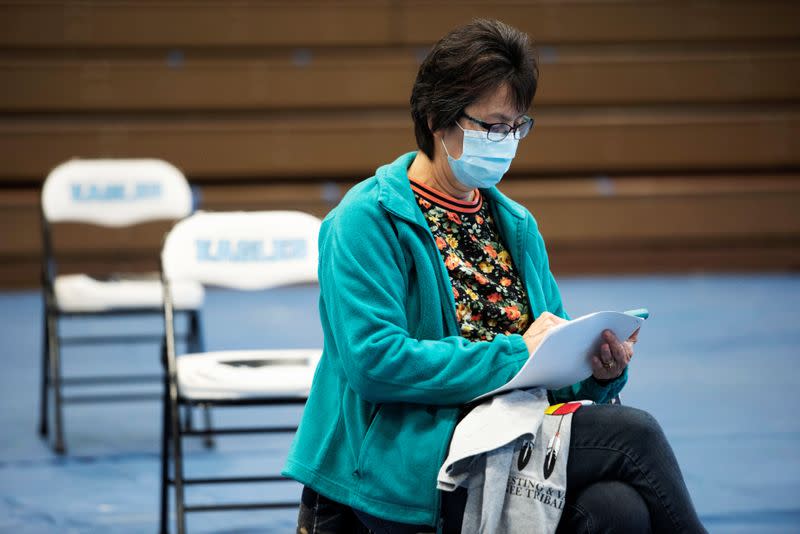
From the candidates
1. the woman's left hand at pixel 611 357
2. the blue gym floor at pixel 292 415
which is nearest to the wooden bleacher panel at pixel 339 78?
the blue gym floor at pixel 292 415

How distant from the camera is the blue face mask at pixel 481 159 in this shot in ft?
6.48

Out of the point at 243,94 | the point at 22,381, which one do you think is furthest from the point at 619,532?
the point at 243,94

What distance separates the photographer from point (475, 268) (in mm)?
2018

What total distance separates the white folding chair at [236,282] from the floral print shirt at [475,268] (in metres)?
1.06

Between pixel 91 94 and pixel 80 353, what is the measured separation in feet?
7.06

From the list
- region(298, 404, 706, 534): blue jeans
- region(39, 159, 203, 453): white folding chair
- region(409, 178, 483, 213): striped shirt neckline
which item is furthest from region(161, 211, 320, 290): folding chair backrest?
region(298, 404, 706, 534): blue jeans

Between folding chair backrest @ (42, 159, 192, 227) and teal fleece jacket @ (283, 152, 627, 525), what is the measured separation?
8.67ft

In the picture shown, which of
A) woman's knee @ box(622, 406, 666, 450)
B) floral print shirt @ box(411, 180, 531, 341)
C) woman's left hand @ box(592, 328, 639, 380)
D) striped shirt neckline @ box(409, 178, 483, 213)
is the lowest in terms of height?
woman's knee @ box(622, 406, 666, 450)

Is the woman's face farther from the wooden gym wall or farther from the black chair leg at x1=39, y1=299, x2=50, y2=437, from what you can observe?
the wooden gym wall

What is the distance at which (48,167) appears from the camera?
22.4 feet

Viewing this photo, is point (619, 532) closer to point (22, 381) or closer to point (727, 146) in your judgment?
point (22, 381)

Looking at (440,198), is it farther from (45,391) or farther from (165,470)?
(45,391)

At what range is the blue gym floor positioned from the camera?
10.9 feet

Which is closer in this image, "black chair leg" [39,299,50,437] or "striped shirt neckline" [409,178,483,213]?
"striped shirt neckline" [409,178,483,213]
